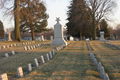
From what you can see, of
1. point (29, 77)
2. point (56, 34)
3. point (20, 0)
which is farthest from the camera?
point (20, 0)

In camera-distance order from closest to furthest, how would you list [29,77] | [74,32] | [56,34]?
[29,77]
[56,34]
[74,32]

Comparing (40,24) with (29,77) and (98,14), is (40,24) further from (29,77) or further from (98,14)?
(29,77)

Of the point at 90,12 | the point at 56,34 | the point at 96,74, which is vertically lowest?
the point at 96,74

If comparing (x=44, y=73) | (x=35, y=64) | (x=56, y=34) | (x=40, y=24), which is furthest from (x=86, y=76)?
(x=40, y=24)

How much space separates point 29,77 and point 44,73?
0.63 m

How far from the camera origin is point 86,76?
4215mm

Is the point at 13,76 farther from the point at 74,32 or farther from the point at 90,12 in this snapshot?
the point at 74,32

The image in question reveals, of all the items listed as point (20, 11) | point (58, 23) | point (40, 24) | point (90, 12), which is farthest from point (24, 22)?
point (58, 23)

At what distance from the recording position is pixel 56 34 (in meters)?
16.0

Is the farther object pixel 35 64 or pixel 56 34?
pixel 56 34

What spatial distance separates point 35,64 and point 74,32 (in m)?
32.2

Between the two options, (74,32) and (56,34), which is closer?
(56,34)

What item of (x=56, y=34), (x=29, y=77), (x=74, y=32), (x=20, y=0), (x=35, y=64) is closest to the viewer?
(x=29, y=77)

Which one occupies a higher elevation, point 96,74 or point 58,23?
point 58,23
